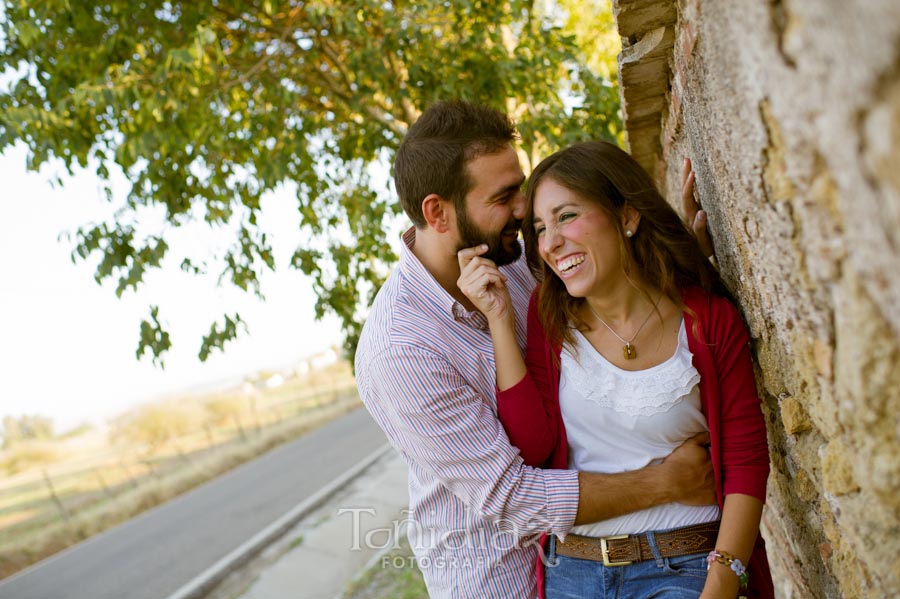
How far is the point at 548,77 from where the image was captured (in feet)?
17.1

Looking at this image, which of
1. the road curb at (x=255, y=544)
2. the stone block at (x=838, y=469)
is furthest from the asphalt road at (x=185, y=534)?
the stone block at (x=838, y=469)

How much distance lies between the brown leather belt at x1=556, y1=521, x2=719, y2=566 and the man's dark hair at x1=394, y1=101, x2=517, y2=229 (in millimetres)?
1339

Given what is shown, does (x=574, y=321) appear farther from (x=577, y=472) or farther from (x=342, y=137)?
A: (x=342, y=137)

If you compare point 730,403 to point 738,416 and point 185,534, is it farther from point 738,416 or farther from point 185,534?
point 185,534

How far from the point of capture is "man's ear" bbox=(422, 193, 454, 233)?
2.75m

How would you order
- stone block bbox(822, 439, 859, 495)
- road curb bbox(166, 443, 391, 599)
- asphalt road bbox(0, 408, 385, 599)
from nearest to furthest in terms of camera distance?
stone block bbox(822, 439, 859, 495) < road curb bbox(166, 443, 391, 599) < asphalt road bbox(0, 408, 385, 599)

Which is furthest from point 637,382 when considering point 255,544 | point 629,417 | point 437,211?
point 255,544

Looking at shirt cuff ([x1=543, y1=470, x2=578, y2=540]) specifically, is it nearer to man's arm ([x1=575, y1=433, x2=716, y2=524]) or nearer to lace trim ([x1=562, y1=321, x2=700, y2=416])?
man's arm ([x1=575, y1=433, x2=716, y2=524])

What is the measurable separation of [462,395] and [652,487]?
65 cm

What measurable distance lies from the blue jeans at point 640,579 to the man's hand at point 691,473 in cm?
17

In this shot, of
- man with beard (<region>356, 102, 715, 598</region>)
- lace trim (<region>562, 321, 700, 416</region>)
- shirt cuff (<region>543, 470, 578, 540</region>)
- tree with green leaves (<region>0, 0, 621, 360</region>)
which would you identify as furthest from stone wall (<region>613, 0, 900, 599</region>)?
tree with green leaves (<region>0, 0, 621, 360</region>)

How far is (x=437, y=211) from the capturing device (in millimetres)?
2773

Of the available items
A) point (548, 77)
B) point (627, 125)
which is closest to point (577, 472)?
point (627, 125)

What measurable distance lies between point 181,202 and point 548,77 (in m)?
2.98
